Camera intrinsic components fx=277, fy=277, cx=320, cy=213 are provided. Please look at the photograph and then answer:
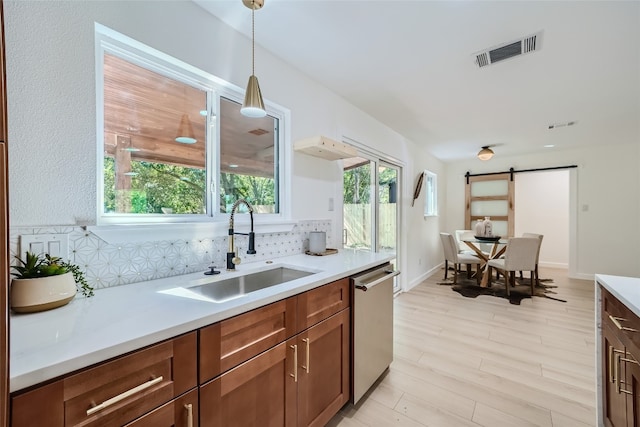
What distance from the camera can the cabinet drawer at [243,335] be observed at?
914mm

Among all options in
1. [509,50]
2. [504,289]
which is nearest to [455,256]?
[504,289]

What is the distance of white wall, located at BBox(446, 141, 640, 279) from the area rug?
0.94 metres

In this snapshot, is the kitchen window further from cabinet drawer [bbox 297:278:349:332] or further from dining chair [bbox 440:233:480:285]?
dining chair [bbox 440:233:480:285]

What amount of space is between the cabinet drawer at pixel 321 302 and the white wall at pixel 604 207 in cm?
506

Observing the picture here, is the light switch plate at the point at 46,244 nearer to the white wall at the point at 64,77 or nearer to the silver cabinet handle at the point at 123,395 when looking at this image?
the white wall at the point at 64,77

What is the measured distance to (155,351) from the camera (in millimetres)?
781

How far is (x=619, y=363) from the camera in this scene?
46.4 inches

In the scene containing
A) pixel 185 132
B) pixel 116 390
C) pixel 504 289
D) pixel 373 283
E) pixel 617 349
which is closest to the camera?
pixel 116 390

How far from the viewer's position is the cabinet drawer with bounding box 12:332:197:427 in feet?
1.98

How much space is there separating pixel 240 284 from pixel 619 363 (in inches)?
70.9

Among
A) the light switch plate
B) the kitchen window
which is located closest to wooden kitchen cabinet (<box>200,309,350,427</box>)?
the light switch plate

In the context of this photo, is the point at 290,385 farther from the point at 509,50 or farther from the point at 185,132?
the point at 509,50

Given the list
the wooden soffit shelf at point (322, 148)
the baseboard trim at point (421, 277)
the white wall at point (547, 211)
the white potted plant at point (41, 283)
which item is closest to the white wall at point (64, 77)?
the white potted plant at point (41, 283)

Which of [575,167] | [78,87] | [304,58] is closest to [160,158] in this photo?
[78,87]
